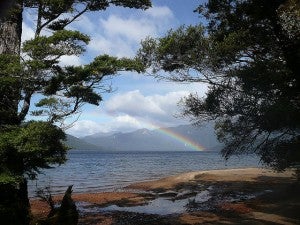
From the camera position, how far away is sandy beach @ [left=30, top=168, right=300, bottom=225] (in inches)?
679

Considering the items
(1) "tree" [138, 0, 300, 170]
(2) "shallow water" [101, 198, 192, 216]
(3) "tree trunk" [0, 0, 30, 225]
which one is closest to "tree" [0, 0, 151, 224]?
(3) "tree trunk" [0, 0, 30, 225]

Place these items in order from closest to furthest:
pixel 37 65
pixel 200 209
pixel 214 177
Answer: pixel 37 65 < pixel 200 209 < pixel 214 177

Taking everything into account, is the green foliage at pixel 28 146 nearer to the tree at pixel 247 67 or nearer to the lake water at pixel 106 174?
the lake water at pixel 106 174

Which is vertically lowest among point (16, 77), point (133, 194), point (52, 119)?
point (133, 194)

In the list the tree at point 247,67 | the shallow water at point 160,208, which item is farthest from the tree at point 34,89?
the shallow water at point 160,208

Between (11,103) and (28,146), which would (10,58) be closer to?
(11,103)

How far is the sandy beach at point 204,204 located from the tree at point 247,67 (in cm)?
303

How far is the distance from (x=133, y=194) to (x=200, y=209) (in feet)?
29.0

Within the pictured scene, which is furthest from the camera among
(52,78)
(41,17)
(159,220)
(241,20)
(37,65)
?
(159,220)

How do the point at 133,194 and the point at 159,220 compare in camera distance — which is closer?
the point at 159,220

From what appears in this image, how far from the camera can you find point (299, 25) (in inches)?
512

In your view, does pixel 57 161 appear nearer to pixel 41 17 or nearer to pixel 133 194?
pixel 41 17

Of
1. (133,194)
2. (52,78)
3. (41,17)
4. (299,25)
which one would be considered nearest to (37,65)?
(52,78)

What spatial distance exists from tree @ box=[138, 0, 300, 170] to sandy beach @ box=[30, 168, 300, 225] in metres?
3.03
